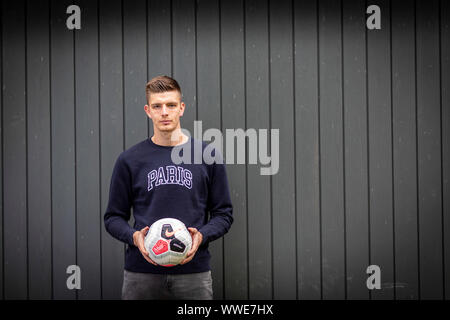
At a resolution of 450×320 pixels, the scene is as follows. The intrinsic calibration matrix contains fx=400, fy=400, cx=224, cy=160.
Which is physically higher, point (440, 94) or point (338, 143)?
point (440, 94)

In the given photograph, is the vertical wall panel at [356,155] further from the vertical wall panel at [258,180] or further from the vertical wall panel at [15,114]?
the vertical wall panel at [15,114]

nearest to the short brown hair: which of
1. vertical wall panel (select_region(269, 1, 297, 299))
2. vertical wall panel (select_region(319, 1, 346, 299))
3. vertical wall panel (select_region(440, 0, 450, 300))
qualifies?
A: vertical wall panel (select_region(269, 1, 297, 299))

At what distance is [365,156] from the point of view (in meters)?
2.95

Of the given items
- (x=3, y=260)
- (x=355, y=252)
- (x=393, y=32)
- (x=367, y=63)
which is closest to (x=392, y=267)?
(x=355, y=252)

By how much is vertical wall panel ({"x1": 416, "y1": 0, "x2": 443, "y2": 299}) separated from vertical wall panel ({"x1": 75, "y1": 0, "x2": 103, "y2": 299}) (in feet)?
7.80

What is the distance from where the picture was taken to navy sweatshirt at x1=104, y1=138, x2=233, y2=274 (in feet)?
7.07

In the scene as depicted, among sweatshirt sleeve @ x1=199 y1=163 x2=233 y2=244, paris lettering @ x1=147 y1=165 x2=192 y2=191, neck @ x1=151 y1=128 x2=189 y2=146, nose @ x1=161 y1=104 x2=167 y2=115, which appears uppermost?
nose @ x1=161 y1=104 x2=167 y2=115

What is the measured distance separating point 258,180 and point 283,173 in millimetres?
192

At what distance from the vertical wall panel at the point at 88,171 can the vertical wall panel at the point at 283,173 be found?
1303mm

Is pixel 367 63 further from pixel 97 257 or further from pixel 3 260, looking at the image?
pixel 3 260

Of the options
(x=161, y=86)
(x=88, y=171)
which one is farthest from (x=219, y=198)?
(x=88, y=171)

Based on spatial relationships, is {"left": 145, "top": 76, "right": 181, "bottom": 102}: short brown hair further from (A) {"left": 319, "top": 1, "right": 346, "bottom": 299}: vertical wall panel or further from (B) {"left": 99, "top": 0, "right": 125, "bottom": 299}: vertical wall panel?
(A) {"left": 319, "top": 1, "right": 346, "bottom": 299}: vertical wall panel

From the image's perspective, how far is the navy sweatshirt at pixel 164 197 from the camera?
2154mm

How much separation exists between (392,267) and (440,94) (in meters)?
1.32
